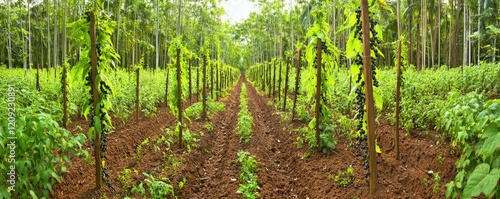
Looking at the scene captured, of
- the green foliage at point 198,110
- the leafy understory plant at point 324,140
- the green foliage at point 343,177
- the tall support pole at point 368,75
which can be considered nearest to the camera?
the tall support pole at point 368,75

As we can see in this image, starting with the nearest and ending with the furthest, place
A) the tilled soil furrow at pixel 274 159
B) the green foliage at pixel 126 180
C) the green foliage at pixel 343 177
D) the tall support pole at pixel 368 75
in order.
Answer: the tall support pole at pixel 368 75 → the green foliage at pixel 126 180 → the green foliage at pixel 343 177 → the tilled soil furrow at pixel 274 159

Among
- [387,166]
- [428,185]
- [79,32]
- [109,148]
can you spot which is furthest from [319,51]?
[109,148]

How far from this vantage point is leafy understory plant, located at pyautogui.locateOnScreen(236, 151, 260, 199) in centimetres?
463

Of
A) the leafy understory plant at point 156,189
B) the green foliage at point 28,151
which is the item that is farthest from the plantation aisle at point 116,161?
the green foliage at point 28,151

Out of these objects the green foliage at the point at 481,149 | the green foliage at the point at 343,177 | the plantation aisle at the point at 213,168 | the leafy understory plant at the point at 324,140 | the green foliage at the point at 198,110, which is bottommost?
the plantation aisle at the point at 213,168

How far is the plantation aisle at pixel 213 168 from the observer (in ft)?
16.5

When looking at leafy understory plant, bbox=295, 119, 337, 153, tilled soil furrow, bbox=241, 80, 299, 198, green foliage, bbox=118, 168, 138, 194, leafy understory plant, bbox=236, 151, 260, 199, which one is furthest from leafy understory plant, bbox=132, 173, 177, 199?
leafy understory plant, bbox=295, 119, 337, 153

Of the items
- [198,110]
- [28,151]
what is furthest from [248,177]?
[198,110]

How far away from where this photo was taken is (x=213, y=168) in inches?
243

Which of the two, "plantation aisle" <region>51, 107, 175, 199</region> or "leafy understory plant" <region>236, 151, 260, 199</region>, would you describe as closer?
"plantation aisle" <region>51, 107, 175, 199</region>

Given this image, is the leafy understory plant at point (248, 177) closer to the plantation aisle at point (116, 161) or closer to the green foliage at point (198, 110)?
the plantation aisle at point (116, 161)

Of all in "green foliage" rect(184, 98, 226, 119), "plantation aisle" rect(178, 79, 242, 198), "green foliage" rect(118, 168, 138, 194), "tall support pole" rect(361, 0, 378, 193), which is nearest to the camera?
"tall support pole" rect(361, 0, 378, 193)

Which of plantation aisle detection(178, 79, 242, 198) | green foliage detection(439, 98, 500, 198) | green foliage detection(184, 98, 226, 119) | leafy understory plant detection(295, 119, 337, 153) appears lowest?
plantation aisle detection(178, 79, 242, 198)

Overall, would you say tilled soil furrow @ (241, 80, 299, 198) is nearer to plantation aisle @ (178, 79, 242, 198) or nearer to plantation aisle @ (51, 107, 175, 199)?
plantation aisle @ (178, 79, 242, 198)
